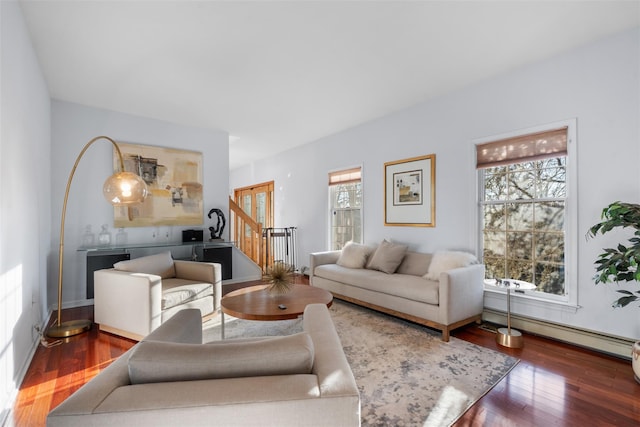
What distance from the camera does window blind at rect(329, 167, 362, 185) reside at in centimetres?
526

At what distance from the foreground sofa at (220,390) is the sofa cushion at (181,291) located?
206 centimetres

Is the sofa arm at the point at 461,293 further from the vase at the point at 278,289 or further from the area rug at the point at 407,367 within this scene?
the vase at the point at 278,289

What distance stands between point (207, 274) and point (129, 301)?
83cm

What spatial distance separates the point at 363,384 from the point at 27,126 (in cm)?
357

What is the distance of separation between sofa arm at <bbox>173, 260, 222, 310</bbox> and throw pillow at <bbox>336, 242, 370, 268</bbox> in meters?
1.82

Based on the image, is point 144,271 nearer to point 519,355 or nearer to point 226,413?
point 226,413

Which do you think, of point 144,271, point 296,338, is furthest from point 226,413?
point 144,271

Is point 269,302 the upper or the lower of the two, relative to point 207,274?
lower

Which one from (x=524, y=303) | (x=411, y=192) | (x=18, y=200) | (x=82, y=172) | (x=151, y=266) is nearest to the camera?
(x=18, y=200)

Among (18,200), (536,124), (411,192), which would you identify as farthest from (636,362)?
(18,200)

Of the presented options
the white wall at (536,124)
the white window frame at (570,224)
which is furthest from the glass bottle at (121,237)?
the white window frame at (570,224)

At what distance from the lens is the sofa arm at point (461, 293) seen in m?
2.99

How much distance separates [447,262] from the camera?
3.43 meters

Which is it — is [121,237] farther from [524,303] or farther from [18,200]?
[524,303]
